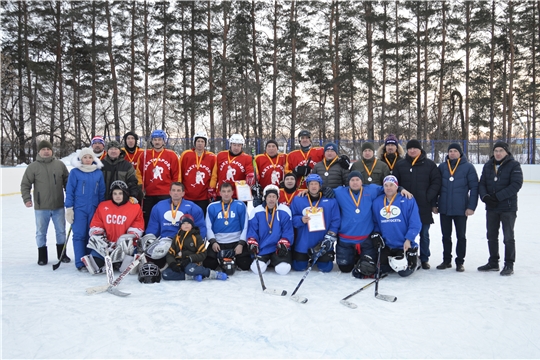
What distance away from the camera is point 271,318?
293 centimetres

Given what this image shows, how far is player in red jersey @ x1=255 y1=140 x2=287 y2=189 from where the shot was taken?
16.4 feet

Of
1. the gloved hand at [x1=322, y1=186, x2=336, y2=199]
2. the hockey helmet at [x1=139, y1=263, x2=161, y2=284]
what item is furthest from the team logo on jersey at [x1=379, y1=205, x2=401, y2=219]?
the hockey helmet at [x1=139, y1=263, x2=161, y2=284]

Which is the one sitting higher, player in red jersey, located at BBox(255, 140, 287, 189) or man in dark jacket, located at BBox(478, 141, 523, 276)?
player in red jersey, located at BBox(255, 140, 287, 189)

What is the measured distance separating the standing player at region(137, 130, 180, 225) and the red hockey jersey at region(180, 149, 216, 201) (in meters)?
0.12

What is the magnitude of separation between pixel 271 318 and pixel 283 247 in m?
1.21

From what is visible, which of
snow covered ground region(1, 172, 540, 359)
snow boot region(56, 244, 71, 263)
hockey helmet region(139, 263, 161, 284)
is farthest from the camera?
snow boot region(56, 244, 71, 263)

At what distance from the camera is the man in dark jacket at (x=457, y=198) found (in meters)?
4.18

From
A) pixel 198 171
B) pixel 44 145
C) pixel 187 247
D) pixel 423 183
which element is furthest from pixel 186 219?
pixel 423 183

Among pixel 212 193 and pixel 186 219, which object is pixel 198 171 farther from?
pixel 186 219

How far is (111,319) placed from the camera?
9.46ft

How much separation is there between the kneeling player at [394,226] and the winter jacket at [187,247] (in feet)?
5.26

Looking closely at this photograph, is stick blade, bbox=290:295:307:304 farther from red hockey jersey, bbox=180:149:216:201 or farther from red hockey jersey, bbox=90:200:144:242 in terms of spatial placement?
red hockey jersey, bbox=180:149:216:201

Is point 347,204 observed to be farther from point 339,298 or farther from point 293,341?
point 293,341

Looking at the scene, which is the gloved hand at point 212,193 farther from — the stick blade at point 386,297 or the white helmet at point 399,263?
the stick blade at point 386,297
